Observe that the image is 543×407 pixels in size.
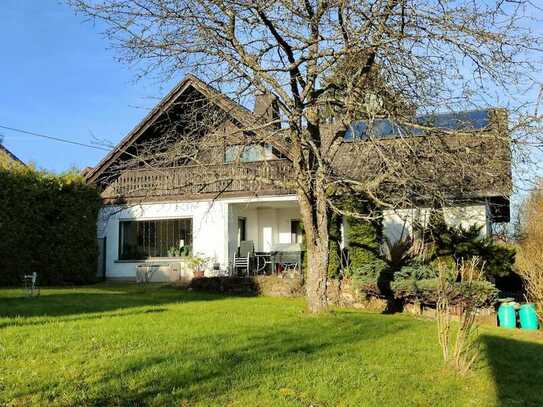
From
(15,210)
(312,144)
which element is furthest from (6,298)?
(312,144)

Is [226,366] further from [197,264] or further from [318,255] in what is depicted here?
[197,264]

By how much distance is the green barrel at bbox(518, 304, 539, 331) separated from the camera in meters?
12.2

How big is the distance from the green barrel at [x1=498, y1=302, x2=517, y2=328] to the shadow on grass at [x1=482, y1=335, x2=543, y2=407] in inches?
101

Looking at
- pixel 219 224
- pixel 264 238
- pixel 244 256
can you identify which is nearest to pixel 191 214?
pixel 219 224

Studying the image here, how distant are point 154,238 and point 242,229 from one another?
351 centimetres

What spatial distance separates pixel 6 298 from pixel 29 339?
563 cm

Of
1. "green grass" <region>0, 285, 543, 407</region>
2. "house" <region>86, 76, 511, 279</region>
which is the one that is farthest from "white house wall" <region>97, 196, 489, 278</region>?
"green grass" <region>0, 285, 543, 407</region>

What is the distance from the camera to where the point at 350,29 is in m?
8.52

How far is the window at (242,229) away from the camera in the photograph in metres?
20.8

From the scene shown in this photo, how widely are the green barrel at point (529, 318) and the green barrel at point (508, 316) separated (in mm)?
184

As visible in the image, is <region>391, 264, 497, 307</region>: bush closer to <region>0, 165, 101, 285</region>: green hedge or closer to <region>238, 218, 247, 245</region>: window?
<region>238, 218, 247, 245</region>: window

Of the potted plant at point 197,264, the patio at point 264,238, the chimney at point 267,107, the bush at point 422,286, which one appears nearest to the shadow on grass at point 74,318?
the chimney at point 267,107

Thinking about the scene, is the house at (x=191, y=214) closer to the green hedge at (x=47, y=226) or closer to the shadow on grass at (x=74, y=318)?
the green hedge at (x=47, y=226)

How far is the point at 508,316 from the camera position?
12.3 metres
